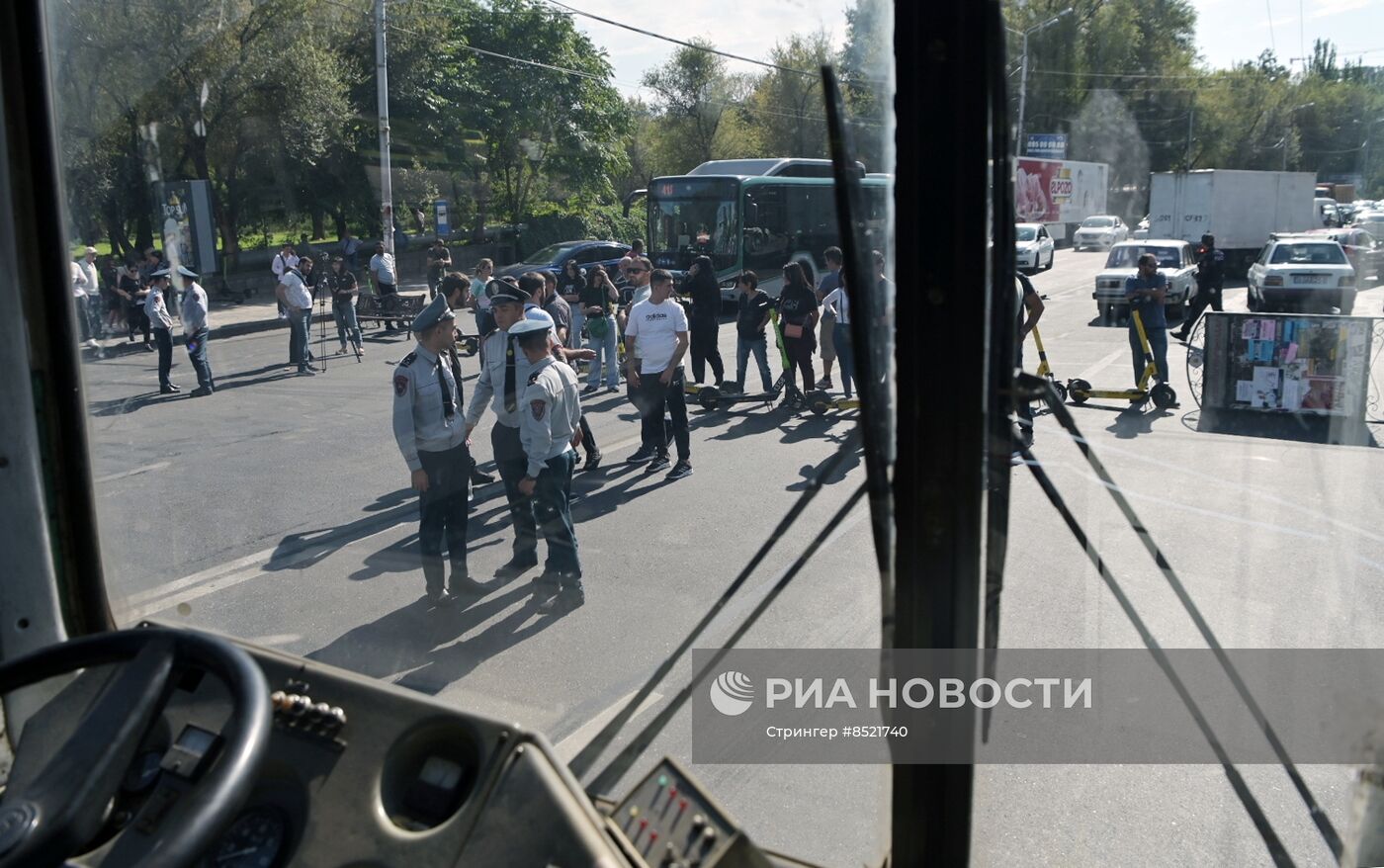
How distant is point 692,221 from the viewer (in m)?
2.90

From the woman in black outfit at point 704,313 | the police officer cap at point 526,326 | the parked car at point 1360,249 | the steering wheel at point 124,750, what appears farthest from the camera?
the police officer cap at point 526,326

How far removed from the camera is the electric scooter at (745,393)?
10.6 feet

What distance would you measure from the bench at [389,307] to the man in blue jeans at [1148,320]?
99.4 inches

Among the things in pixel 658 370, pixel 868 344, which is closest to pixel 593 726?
pixel 868 344

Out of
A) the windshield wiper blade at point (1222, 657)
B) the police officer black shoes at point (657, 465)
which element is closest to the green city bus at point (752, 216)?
the windshield wiper blade at point (1222, 657)

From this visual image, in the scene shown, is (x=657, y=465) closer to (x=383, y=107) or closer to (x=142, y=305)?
(x=383, y=107)

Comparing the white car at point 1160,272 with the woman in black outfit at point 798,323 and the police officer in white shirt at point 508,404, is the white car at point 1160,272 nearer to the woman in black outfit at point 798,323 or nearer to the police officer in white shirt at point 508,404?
the woman in black outfit at point 798,323

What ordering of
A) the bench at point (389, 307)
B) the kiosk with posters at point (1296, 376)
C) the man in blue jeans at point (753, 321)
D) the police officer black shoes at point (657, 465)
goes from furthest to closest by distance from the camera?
the bench at point (389, 307)
the police officer black shoes at point (657, 465)
the man in blue jeans at point (753, 321)
the kiosk with posters at point (1296, 376)

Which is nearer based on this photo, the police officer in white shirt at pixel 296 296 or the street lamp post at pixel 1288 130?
the street lamp post at pixel 1288 130

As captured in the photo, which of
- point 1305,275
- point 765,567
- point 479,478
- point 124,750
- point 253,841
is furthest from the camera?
point 479,478

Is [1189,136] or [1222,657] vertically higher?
[1189,136]

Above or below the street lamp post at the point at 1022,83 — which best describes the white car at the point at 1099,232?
below

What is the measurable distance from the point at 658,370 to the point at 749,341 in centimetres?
174

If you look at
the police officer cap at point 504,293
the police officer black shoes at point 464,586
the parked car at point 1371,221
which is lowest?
the police officer black shoes at point 464,586
